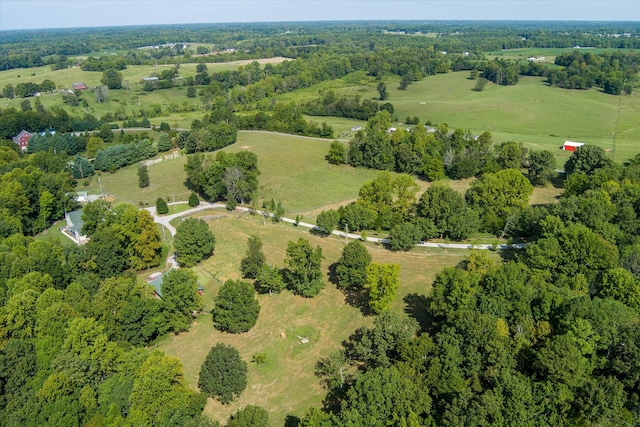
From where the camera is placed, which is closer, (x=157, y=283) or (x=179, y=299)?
(x=179, y=299)

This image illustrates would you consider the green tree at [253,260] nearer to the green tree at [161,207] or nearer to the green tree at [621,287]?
the green tree at [161,207]

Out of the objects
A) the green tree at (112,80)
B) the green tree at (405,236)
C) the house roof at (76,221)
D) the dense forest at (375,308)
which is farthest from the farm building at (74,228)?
the green tree at (112,80)

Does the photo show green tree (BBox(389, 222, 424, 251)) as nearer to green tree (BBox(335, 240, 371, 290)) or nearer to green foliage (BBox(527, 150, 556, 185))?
green tree (BBox(335, 240, 371, 290))

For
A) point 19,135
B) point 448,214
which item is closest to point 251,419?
point 448,214

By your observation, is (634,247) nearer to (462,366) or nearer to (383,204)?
(462,366)

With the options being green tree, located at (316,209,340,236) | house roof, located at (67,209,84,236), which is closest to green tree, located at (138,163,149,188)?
house roof, located at (67,209,84,236)

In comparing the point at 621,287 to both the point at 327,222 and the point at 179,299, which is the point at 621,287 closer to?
the point at 327,222
